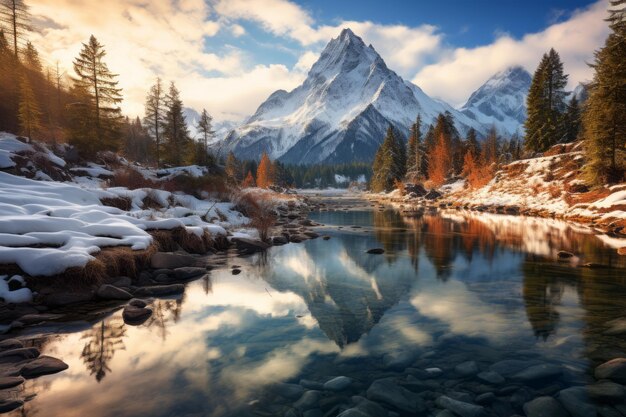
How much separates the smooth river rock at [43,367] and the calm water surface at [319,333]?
25 cm

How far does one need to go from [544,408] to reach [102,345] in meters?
9.42

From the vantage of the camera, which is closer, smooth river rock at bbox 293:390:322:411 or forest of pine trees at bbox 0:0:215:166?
smooth river rock at bbox 293:390:322:411

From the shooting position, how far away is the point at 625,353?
7301 millimetres

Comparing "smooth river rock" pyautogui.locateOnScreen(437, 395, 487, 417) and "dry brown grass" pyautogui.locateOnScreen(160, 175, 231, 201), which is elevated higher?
"dry brown grass" pyautogui.locateOnScreen(160, 175, 231, 201)

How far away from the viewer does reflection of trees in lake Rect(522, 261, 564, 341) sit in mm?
9078

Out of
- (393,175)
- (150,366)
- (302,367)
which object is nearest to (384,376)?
(302,367)

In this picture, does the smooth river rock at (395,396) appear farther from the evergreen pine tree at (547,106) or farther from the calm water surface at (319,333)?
the evergreen pine tree at (547,106)

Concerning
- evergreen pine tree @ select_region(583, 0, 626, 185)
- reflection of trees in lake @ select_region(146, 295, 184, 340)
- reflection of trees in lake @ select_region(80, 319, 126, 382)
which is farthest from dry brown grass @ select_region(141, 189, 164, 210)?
evergreen pine tree @ select_region(583, 0, 626, 185)

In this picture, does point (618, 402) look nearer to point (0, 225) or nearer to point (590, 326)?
point (590, 326)

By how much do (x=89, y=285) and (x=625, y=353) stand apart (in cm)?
1513

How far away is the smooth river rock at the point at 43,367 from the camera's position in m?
6.73

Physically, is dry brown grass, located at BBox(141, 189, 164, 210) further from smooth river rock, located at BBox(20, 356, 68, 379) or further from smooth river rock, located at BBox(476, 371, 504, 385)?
smooth river rock, located at BBox(476, 371, 504, 385)

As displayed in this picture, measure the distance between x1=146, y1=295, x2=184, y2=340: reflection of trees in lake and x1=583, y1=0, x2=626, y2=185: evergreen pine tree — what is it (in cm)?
3935

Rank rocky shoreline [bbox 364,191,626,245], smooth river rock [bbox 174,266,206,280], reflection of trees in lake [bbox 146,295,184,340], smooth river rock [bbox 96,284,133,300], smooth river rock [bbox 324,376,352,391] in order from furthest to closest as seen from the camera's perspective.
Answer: rocky shoreline [bbox 364,191,626,245] → smooth river rock [bbox 174,266,206,280] → smooth river rock [bbox 96,284,133,300] → reflection of trees in lake [bbox 146,295,184,340] → smooth river rock [bbox 324,376,352,391]
